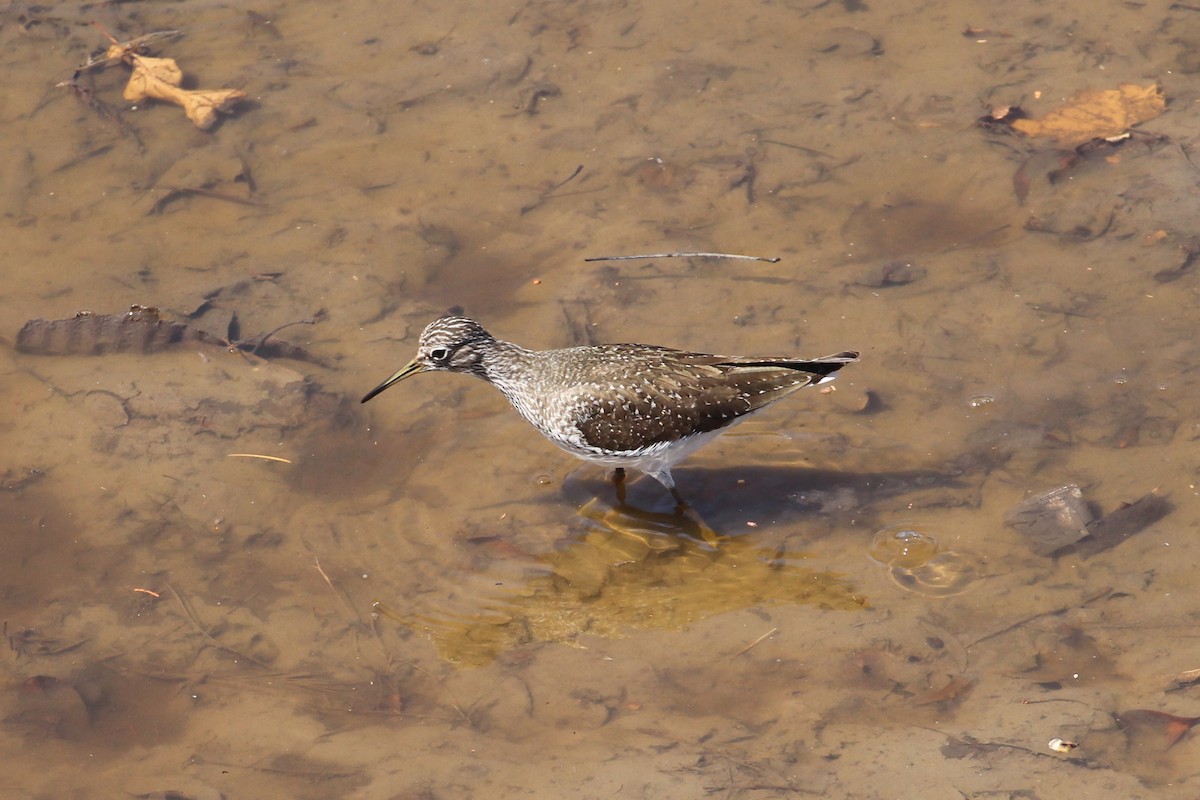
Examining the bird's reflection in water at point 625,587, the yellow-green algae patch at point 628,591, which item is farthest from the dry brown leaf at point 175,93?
the yellow-green algae patch at point 628,591

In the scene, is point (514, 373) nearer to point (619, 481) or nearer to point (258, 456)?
point (619, 481)

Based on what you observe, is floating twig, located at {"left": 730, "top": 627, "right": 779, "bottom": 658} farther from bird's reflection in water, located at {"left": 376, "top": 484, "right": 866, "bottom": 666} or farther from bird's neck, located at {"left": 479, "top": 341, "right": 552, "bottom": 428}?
bird's neck, located at {"left": 479, "top": 341, "right": 552, "bottom": 428}

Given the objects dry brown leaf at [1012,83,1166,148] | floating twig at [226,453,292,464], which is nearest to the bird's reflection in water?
floating twig at [226,453,292,464]

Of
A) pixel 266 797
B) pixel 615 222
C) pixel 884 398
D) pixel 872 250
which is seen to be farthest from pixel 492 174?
pixel 266 797

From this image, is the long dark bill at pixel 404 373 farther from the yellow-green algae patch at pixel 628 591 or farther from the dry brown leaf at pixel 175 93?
the dry brown leaf at pixel 175 93

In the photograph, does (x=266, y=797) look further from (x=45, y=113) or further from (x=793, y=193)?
(x=45, y=113)

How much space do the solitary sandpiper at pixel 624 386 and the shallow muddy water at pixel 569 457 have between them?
0.83m

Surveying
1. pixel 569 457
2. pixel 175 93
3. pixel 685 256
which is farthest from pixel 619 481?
pixel 175 93

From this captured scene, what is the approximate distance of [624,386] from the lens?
872 cm

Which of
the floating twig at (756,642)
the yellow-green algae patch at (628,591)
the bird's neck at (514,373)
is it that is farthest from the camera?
the bird's neck at (514,373)

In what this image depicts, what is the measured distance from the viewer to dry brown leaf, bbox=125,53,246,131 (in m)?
12.5

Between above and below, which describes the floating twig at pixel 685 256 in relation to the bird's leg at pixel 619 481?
above

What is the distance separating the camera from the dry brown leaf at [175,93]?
12.5 meters

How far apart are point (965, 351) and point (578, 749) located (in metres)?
4.59
